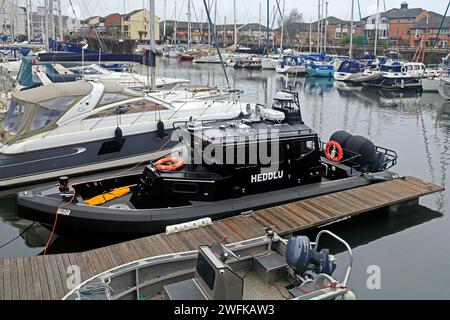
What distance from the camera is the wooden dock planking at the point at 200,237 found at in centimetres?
683

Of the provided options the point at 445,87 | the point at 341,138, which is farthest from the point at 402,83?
the point at 341,138

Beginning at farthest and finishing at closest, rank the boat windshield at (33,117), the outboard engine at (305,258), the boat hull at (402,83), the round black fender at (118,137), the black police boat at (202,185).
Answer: the boat hull at (402,83) → the round black fender at (118,137) → the boat windshield at (33,117) → the black police boat at (202,185) → the outboard engine at (305,258)

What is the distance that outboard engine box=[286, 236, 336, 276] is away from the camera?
636 cm

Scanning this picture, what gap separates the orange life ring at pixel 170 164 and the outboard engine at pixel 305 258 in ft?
12.1

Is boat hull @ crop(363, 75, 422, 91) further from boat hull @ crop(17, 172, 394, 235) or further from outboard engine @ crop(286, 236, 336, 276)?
outboard engine @ crop(286, 236, 336, 276)

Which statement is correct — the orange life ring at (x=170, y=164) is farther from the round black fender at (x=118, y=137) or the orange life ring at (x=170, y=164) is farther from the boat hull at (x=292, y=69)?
the boat hull at (x=292, y=69)

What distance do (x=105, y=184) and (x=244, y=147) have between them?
364cm

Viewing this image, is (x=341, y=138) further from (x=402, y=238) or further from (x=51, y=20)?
(x=51, y=20)

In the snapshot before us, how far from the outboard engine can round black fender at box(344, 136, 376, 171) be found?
18.4 feet

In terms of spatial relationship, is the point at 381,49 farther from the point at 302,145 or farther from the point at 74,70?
the point at 302,145

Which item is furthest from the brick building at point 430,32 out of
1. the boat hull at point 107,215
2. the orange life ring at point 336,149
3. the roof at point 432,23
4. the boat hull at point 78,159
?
the boat hull at point 107,215

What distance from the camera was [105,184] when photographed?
10445 millimetres

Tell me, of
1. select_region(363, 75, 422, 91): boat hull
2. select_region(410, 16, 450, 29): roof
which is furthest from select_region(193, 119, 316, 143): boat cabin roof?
select_region(410, 16, 450, 29): roof
